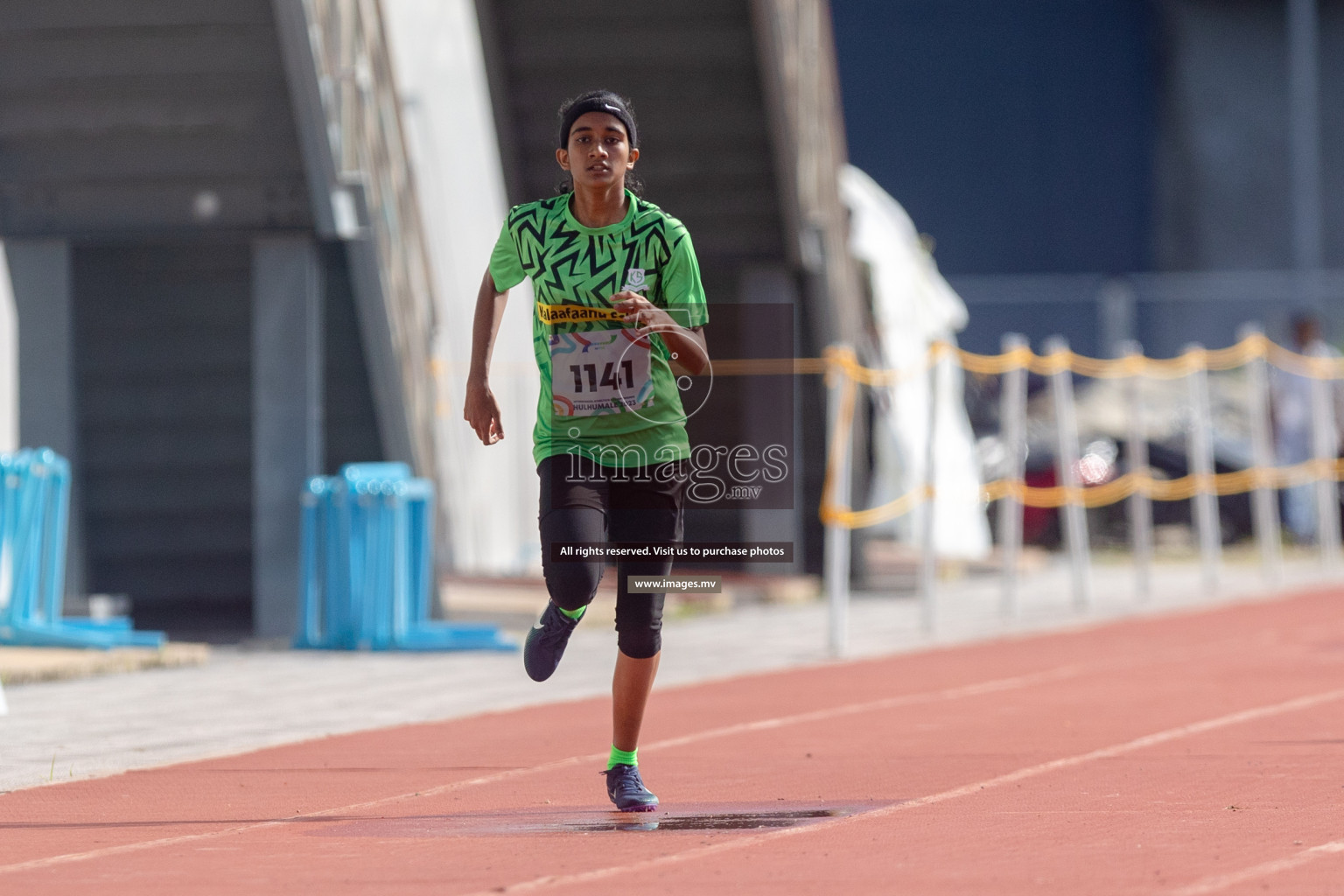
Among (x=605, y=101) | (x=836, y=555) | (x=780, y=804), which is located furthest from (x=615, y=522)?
(x=836, y=555)

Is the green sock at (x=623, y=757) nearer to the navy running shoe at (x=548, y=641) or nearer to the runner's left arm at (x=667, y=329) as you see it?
the navy running shoe at (x=548, y=641)

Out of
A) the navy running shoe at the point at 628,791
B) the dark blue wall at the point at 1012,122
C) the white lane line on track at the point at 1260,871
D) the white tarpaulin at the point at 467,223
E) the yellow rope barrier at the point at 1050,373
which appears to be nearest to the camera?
the white lane line on track at the point at 1260,871

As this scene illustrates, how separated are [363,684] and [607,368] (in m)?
4.83

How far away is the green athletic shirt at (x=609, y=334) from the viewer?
233 inches

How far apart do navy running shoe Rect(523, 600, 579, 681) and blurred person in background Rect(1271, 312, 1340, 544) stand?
15573mm

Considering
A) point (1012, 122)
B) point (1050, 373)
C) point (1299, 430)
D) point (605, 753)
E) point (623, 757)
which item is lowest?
point (605, 753)

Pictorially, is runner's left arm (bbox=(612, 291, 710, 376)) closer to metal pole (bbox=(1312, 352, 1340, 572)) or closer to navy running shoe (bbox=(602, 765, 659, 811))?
navy running shoe (bbox=(602, 765, 659, 811))

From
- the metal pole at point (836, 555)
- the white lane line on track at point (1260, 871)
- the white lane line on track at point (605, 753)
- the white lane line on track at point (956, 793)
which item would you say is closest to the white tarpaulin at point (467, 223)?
the metal pole at point (836, 555)

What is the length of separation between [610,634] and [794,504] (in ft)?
11.7

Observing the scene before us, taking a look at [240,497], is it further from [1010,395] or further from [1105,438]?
[1105,438]

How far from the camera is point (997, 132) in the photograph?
35.4 metres

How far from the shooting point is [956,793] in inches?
→ 259

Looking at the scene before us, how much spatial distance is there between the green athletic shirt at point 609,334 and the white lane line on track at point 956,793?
3.61 feet

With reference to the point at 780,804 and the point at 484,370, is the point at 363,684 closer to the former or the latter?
the point at 780,804
